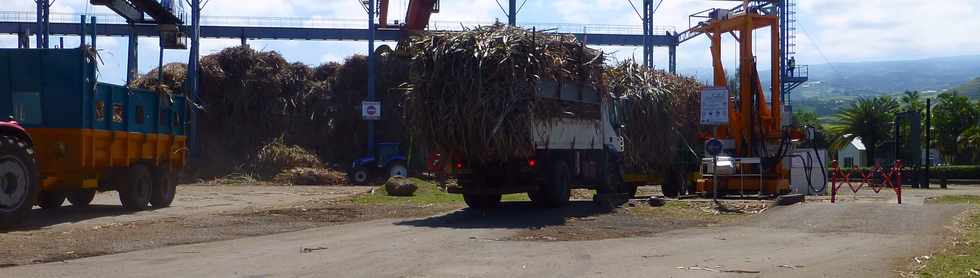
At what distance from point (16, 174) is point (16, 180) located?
137 mm

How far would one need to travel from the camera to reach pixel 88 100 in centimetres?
1708

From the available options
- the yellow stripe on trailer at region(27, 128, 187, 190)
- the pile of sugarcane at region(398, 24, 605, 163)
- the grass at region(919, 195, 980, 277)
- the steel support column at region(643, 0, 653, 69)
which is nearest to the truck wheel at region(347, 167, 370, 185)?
the steel support column at region(643, 0, 653, 69)

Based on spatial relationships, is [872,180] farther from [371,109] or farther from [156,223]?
[156,223]

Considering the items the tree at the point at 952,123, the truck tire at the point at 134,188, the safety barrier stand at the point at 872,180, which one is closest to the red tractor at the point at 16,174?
the truck tire at the point at 134,188

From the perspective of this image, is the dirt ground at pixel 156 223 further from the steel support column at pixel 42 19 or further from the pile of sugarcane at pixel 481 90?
the steel support column at pixel 42 19

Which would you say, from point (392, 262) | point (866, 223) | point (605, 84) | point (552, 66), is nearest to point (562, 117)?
point (552, 66)

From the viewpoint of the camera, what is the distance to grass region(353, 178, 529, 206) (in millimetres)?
23000

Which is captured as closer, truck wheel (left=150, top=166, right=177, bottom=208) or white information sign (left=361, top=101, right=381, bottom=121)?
truck wheel (left=150, top=166, right=177, bottom=208)

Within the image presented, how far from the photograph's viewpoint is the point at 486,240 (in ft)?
46.9

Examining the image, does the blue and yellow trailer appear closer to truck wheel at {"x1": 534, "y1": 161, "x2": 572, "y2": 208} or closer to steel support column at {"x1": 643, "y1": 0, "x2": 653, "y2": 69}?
truck wheel at {"x1": 534, "y1": 161, "x2": 572, "y2": 208}

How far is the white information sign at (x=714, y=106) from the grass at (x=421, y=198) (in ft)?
16.2

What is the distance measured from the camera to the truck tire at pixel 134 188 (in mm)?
19641

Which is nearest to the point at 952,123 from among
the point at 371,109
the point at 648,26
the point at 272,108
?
the point at 648,26

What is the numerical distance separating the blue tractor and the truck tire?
17784 mm
